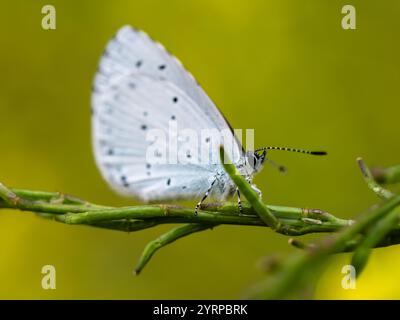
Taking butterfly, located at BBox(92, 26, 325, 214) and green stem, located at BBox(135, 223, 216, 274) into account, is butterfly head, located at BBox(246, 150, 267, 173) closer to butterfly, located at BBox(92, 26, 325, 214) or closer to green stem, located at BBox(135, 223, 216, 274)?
Result: butterfly, located at BBox(92, 26, 325, 214)

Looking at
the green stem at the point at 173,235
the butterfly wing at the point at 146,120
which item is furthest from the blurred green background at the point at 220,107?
the green stem at the point at 173,235

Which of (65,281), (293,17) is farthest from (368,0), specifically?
(65,281)

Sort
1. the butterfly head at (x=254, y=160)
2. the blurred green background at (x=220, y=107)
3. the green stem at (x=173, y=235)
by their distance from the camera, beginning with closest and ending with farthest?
1. the green stem at (x=173, y=235)
2. the butterfly head at (x=254, y=160)
3. the blurred green background at (x=220, y=107)

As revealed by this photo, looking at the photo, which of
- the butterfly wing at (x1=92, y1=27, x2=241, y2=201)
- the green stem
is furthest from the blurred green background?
the green stem

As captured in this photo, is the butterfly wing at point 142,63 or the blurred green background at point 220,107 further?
the blurred green background at point 220,107

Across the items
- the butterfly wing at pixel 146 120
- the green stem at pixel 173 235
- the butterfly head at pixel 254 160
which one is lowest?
the green stem at pixel 173 235

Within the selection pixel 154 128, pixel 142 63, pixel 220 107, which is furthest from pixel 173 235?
pixel 220 107

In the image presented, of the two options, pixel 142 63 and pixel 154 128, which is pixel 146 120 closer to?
pixel 154 128

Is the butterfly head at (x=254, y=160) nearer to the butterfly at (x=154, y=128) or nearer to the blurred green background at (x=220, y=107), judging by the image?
the butterfly at (x=154, y=128)
